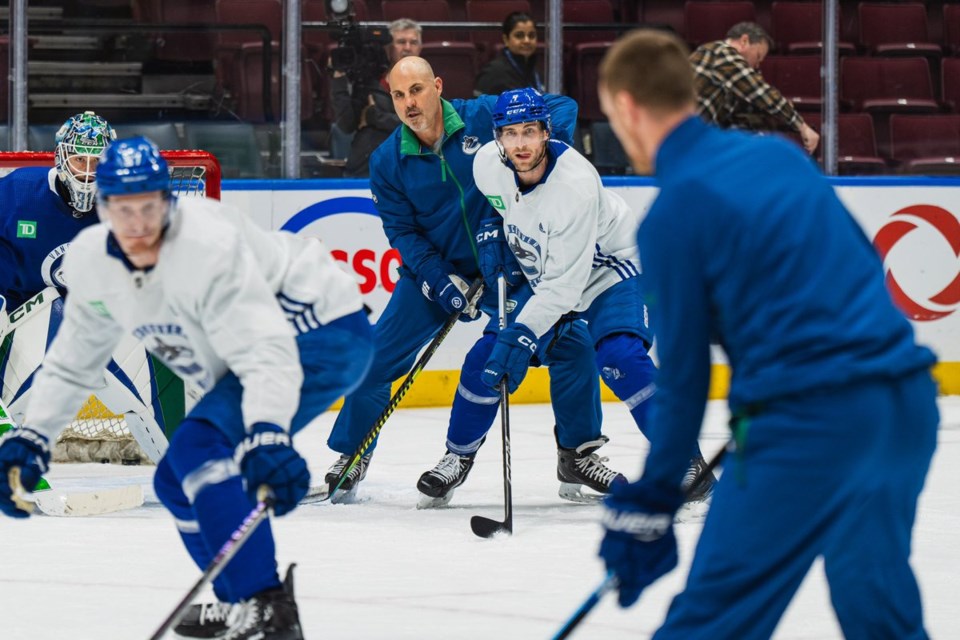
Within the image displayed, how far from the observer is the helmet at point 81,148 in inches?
174

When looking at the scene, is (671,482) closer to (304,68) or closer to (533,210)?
(533,210)

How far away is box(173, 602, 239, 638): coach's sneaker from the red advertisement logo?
447 centimetres

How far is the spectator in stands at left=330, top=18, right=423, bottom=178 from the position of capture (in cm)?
651

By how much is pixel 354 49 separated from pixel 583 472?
2.52m

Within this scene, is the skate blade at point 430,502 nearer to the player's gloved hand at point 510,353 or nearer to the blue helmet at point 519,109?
the player's gloved hand at point 510,353

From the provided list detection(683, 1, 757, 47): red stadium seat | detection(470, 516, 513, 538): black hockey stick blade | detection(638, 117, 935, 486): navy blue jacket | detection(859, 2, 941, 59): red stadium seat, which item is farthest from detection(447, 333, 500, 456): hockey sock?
detection(859, 2, 941, 59): red stadium seat

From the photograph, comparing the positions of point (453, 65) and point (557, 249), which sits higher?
point (453, 65)

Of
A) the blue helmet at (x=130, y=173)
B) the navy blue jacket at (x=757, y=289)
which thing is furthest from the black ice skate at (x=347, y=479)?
the navy blue jacket at (x=757, y=289)

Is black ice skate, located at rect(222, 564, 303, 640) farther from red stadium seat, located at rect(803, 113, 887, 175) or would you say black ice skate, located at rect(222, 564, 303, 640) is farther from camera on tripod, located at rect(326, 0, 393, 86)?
red stadium seat, located at rect(803, 113, 887, 175)

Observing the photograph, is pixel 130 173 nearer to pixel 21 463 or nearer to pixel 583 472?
pixel 21 463

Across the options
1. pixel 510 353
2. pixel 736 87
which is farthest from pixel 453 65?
pixel 510 353

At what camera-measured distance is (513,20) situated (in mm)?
6688

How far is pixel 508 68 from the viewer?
6652 mm

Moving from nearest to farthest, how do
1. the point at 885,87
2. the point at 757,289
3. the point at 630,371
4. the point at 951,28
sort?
the point at 757,289, the point at 630,371, the point at 885,87, the point at 951,28
